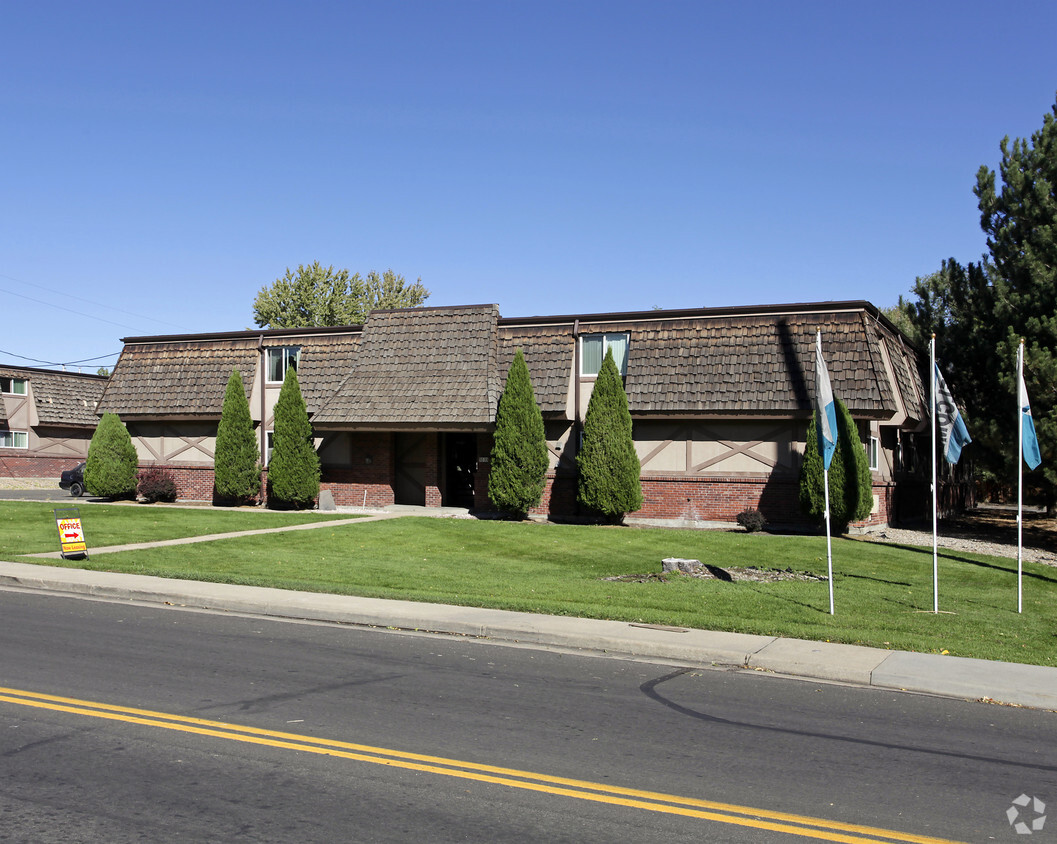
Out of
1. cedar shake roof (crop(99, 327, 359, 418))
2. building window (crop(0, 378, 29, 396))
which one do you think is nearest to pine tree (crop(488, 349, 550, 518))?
cedar shake roof (crop(99, 327, 359, 418))

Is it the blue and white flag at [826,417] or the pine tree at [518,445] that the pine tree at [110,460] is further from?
the blue and white flag at [826,417]

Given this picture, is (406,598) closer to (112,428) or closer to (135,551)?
(135,551)

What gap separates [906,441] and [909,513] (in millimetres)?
2187

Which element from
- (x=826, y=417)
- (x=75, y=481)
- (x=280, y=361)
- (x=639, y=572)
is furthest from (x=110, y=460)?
(x=826, y=417)

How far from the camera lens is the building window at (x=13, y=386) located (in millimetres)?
48694

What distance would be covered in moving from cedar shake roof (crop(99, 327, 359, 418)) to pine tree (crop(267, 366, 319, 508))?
125 centimetres

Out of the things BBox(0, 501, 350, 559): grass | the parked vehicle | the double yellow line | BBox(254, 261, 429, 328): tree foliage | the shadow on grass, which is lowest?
the shadow on grass

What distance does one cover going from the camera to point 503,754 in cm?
664

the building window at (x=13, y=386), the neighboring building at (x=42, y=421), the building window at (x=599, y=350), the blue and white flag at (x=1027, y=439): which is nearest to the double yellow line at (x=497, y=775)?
the blue and white flag at (x=1027, y=439)

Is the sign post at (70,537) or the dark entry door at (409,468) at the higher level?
the dark entry door at (409,468)

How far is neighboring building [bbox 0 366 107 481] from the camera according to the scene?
48688mm

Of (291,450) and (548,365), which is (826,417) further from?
(291,450)

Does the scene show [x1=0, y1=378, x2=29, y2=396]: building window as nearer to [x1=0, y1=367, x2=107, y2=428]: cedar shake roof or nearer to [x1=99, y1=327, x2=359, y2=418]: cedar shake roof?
[x1=0, y1=367, x2=107, y2=428]: cedar shake roof

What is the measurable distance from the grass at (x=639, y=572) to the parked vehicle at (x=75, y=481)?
13.7m
